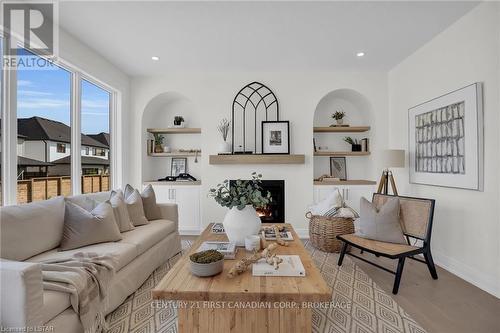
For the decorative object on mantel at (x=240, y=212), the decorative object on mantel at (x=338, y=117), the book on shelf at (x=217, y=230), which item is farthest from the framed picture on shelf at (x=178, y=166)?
the decorative object on mantel at (x=338, y=117)

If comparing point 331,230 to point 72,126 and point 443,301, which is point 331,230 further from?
point 72,126

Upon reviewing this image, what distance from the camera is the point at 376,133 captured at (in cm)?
401

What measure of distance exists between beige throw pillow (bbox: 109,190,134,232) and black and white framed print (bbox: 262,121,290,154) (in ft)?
7.11

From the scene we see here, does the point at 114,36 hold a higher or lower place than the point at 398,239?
higher

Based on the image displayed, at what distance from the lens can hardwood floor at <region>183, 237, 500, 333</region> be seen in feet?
5.75

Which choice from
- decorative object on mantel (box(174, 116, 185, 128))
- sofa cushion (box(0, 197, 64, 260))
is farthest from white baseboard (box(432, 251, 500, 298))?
decorative object on mantel (box(174, 116, 185, 128))

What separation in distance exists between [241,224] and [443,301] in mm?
1808

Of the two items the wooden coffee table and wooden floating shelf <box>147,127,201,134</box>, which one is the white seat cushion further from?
wooden floating shelf <box>147,127,201,134</box>

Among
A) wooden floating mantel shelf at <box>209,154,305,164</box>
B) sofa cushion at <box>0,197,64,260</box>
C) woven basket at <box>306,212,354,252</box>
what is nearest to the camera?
sofa cushion at <box>0,197,64,260</box>

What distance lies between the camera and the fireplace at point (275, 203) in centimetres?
396

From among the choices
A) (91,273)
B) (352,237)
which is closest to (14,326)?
(91,273)

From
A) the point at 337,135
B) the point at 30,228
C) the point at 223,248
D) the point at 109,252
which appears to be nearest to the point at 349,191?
the point at 337,135

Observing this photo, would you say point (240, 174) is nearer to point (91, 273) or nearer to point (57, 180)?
point (57, 180)

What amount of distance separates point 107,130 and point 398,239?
4.11m
